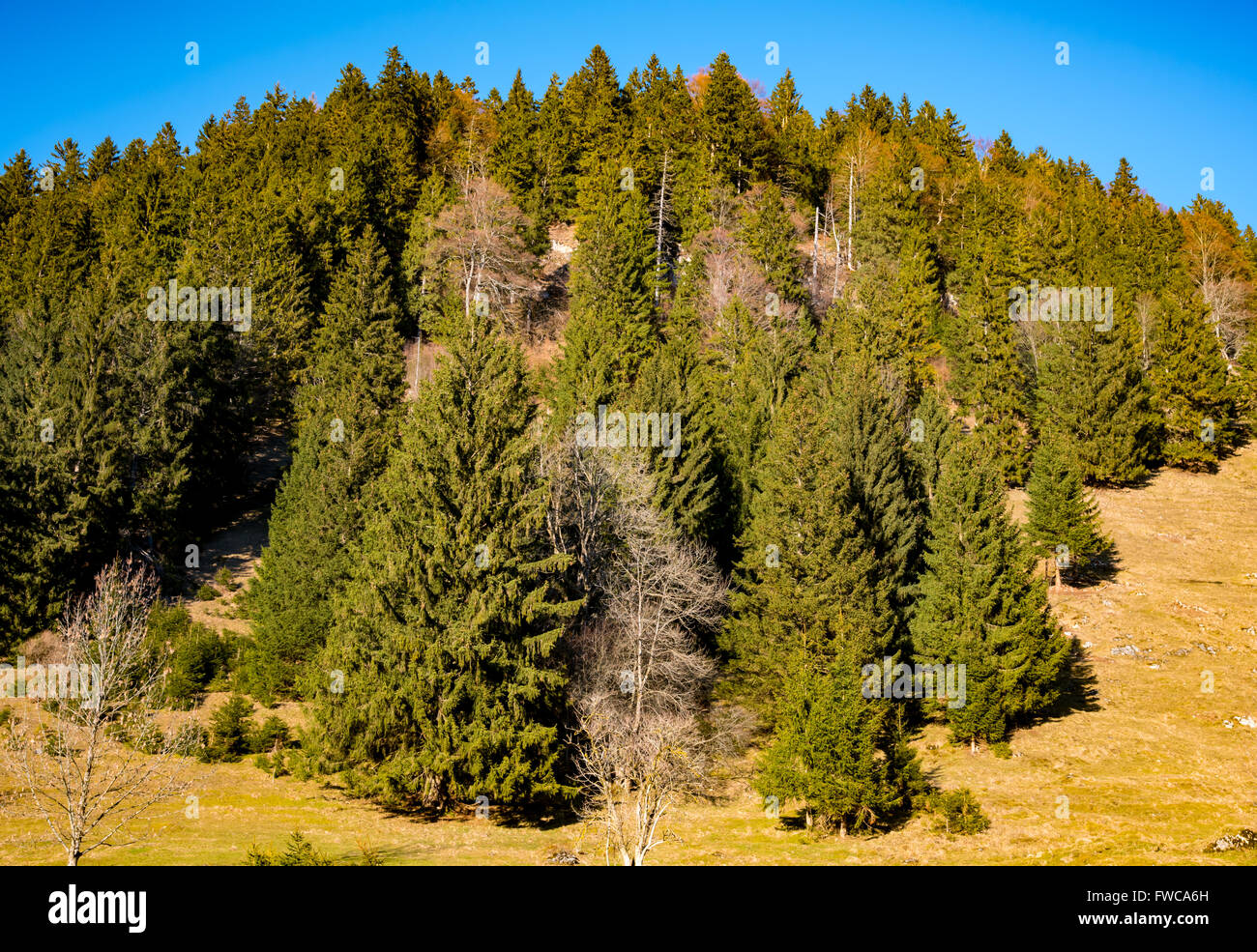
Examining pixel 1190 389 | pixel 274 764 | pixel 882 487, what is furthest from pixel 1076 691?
pixel 274 764

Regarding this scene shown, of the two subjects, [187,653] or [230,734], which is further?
[187,653]

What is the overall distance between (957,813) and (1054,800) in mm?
3714

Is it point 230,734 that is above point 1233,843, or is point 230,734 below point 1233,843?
above

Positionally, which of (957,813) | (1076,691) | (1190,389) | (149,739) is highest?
(1190,389)

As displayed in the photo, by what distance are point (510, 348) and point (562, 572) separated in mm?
9071

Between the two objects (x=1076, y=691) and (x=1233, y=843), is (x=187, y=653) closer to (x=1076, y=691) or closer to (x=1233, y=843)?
(x=1233, y=843)

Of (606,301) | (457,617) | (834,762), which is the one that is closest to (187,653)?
(457,617)

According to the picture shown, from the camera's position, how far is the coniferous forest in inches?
1041

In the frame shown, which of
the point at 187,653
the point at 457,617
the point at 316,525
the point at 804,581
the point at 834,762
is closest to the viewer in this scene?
the point at 834,762

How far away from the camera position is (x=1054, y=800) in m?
26.4

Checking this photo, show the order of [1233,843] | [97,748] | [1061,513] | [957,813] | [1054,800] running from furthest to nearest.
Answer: [1061,513] < [1054,800] < [957,813] < [1233,843] < [97,748]

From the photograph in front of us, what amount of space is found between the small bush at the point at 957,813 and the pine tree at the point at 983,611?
5.12 m

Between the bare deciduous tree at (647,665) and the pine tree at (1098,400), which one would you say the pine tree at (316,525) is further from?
the pine tree at (1098,400)

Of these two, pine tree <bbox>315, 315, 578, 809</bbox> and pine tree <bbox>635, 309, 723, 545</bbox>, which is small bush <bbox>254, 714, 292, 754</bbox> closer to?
pine tree <bbox>315, 315, 578, 809</bbox>
